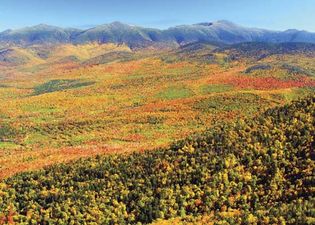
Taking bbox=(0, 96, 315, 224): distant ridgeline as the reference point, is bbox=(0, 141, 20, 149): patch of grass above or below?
below

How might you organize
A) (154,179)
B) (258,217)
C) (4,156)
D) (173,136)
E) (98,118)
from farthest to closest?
(98,118), (173,136), (4,156), (154,179), (258,217)

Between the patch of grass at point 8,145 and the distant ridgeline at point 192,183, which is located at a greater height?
the distant ridgeline at point 192,183

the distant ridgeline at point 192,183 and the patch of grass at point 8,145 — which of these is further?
the patch of grass at point 8,145

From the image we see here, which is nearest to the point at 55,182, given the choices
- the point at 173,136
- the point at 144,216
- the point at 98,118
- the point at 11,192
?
the point at 11,192

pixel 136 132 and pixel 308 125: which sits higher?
pixel 308 125

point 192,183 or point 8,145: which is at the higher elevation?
point 192,183

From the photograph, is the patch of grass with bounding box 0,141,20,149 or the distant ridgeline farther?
the patch of grass with bounding box 0,141,20,149

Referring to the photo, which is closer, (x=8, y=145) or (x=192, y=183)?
(x=192, y=183)

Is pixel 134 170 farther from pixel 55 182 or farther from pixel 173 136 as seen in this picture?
pixel 173 136
